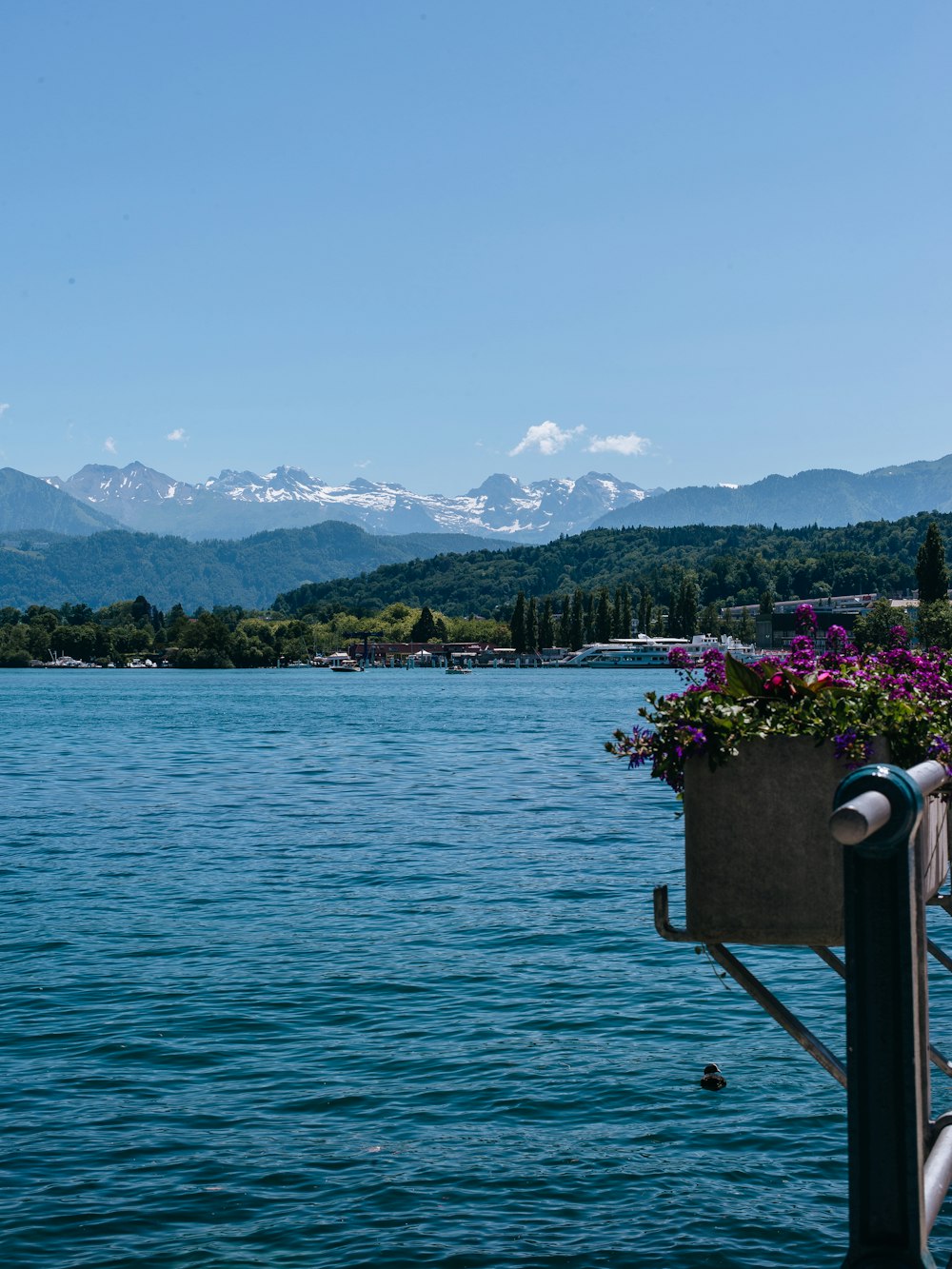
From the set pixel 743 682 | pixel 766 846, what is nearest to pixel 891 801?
pixel 766 846

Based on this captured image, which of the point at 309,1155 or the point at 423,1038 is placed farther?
the point at 423,1038

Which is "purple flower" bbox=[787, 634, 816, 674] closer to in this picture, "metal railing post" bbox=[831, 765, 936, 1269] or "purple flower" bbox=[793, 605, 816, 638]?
"purple flower" bbox=[793, 605, 816, 638]

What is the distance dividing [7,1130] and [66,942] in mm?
10024

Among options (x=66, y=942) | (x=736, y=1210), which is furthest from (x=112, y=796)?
(x=736, y=1210)

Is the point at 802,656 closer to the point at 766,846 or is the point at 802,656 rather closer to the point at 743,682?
the point at 743,682

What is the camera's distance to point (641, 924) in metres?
25.3

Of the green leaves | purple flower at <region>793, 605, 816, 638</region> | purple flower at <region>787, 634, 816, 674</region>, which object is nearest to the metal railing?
the green leaves

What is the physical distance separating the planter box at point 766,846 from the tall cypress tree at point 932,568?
141 m

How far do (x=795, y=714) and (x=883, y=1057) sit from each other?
351 cm

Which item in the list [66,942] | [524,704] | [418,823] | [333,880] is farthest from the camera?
[524,704]

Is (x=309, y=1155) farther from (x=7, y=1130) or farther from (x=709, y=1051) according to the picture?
(x=709, y=1051)

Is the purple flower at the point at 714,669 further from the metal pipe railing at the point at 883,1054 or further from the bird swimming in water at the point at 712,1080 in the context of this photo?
the bird swimming in water at the point at 712,1080

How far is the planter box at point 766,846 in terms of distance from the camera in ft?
22.2

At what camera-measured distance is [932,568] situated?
486 ft
